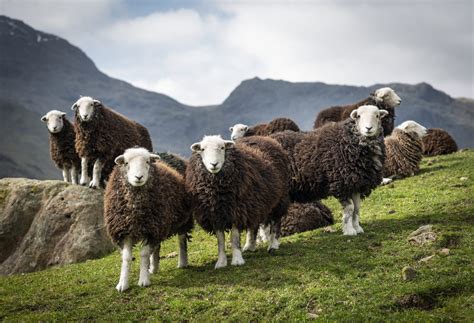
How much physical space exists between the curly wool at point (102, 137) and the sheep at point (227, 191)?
19.1 ft

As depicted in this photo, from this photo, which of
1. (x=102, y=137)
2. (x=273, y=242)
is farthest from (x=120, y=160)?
(x=102, y=137)

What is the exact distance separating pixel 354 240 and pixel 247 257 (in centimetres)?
270

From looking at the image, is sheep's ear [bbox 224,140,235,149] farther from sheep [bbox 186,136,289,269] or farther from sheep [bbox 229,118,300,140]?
sheep [bbox 229,118,300,140]

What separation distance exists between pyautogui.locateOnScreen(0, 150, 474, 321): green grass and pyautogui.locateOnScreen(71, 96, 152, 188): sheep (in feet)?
13.5

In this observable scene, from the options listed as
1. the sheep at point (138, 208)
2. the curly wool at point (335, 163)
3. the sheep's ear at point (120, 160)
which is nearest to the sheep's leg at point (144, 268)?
the sheep at point (138, 208)

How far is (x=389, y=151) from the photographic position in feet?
73.7

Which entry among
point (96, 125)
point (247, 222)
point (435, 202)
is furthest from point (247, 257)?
point (96, 125)

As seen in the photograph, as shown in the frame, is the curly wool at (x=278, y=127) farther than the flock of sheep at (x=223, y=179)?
Yes

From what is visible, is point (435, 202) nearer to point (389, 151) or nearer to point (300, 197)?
point (300, 197)

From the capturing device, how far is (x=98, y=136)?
17.9 metres

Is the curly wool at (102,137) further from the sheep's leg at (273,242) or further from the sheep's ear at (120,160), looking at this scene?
the sheep's leg at (273,242)

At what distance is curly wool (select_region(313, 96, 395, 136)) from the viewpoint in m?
24.6

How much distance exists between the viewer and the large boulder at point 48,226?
1806 centimetres

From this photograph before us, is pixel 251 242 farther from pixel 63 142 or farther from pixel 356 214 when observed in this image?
pixel 63 142
